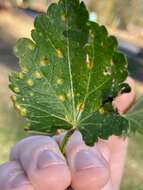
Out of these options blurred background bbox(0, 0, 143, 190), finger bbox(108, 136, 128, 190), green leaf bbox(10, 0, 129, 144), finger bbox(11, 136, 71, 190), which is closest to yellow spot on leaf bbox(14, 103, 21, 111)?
green leaf bbox(10, 0, 129, 144)

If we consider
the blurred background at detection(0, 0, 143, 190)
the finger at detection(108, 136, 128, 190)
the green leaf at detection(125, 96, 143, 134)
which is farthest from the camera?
the blurred background at detection(0, 0, 143, 190)

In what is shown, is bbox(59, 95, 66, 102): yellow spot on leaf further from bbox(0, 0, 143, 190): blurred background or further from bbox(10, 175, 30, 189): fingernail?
bbox(0, 0, 143, 190): blurred background

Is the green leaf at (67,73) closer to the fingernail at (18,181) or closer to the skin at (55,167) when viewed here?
the skin at (55,167)

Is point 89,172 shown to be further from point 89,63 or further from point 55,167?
point 89,63

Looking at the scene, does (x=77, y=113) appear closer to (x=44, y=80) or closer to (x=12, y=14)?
(x=44, y=80)

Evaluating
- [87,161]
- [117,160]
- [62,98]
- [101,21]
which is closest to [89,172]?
[87,161]

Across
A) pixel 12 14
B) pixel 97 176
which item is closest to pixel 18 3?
pixel 12 14

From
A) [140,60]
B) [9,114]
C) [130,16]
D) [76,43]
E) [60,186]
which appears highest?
[130,16]
